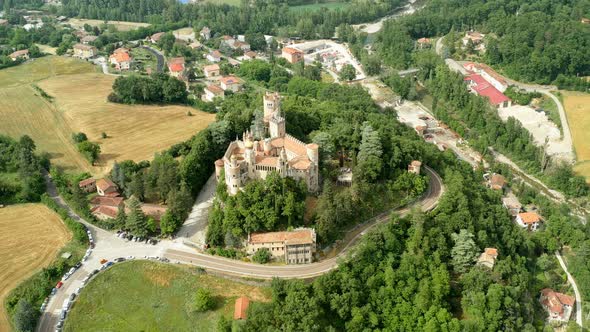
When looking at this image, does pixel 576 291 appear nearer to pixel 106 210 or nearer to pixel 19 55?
pixel 106 210

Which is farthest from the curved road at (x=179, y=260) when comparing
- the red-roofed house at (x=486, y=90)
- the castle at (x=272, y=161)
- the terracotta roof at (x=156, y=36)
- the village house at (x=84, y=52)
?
the terracotta roof at (x=156, y=36)

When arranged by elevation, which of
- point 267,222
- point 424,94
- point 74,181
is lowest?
point 424,94

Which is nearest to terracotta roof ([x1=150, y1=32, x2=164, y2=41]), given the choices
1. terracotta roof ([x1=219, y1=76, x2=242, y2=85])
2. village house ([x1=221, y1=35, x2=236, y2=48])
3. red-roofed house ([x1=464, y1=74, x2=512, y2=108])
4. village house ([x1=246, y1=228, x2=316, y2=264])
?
village house ([x1=221, y1=35, x2=236, y2=48])

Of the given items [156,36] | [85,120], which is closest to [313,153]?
[85,120]

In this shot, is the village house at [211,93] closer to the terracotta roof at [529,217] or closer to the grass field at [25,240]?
the grass field at [25,240]

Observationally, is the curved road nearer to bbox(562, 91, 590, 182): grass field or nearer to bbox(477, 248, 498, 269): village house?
bbox(477, 248, 498, 269): village house

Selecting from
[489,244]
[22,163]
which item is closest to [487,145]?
[489,244]

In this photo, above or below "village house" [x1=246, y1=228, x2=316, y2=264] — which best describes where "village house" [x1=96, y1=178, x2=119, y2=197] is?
below

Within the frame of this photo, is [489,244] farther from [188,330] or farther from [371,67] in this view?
[371,67]
